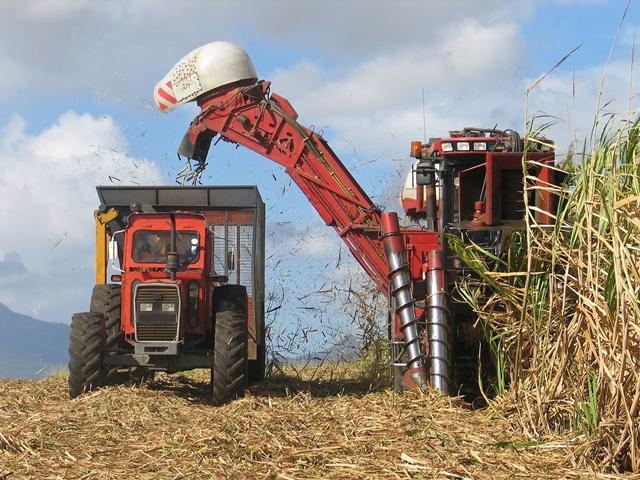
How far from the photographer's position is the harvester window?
11.3 meters

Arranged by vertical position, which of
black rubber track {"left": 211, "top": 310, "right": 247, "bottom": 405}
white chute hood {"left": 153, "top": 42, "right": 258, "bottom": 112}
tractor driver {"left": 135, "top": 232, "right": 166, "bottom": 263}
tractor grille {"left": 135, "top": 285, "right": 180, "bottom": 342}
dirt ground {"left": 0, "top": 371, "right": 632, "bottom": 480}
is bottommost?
dirt ground {"left": 0, "top": 371, "right": 632, "bottom": 480}

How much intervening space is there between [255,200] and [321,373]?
2767mm

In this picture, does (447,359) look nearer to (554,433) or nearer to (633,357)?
(554,433)

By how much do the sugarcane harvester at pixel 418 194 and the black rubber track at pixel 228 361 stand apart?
155cm

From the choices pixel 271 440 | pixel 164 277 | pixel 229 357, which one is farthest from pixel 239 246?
pixel 271 440

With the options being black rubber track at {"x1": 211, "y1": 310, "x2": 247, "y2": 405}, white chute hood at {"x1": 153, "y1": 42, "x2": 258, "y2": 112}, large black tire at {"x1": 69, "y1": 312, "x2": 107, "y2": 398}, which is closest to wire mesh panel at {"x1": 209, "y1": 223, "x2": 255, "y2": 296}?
white chute hood at {"x1": 153, "y1": 42, "x2": 258, "y2": 112}

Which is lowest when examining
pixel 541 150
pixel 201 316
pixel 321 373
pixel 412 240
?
pixel 321 373

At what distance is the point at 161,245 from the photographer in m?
11.3

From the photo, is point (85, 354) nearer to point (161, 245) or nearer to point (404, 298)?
point (161, 245)

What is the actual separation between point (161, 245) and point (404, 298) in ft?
10.1

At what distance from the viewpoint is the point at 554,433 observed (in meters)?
6.88

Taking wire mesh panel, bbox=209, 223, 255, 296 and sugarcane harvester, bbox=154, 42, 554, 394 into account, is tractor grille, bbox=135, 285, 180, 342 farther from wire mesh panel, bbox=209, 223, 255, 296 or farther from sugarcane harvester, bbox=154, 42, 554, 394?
wire mesh panel, bbox=209, 223, 255, 296

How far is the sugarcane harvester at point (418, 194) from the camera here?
30.9 ft

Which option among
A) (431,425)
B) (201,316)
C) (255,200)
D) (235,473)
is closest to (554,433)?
(431,425)
